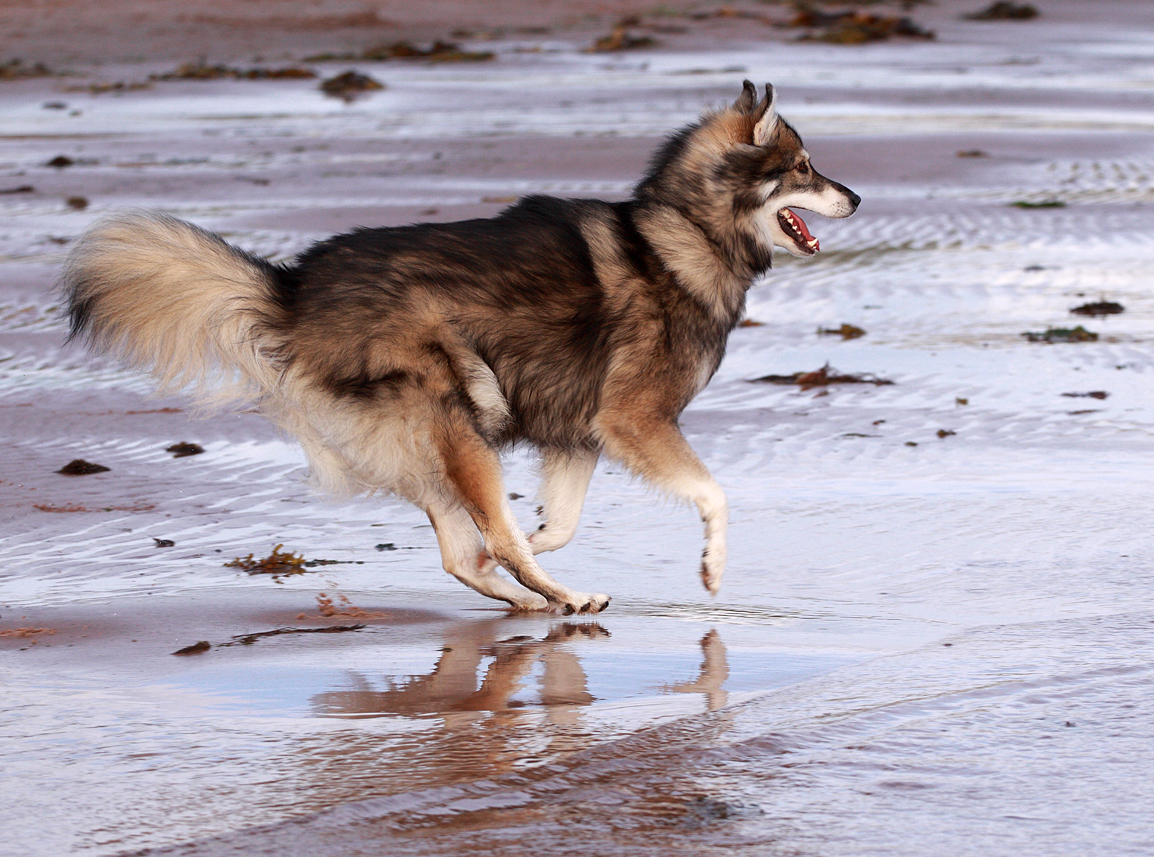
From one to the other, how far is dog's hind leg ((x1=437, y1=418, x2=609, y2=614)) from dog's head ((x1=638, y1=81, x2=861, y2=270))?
3.75ft

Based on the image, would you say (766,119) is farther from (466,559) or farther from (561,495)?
(466,559)

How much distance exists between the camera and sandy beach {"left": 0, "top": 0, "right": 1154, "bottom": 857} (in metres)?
3.03

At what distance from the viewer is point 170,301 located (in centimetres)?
447

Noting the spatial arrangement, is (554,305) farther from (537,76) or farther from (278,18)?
(278,18)

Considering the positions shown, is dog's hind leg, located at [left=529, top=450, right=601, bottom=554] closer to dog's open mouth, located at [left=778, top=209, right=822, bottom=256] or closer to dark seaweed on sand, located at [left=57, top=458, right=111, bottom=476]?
dog's open mouth, located at [left=778, top=209, right=822, bottom=256]

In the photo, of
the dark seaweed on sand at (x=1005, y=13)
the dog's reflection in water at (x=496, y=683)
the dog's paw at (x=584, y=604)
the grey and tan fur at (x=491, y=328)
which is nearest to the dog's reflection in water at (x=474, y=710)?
the dog's reflection in water at (x=496, y=683)

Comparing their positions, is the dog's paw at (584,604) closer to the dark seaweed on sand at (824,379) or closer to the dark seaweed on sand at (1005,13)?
the dark seaweed on sand at (824,379)

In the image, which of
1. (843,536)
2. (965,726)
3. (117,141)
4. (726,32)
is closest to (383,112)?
(117,141)

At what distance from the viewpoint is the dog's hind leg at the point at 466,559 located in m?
4.75

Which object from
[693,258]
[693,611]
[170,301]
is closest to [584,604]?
[693,611]

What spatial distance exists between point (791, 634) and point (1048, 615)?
28.8 inches

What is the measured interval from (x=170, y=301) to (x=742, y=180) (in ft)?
6.23

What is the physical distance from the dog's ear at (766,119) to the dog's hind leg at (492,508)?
141 cm

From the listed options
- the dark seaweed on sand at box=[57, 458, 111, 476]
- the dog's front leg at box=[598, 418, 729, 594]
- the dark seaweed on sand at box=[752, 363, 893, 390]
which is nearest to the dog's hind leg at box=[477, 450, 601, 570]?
the dog's front leg at box=[598, 418, 729, 594]
